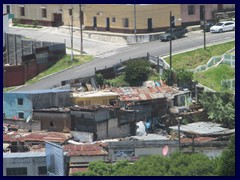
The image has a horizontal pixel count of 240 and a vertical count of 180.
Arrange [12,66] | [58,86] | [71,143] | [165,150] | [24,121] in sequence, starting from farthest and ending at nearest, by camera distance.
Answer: [12,66] → [58,86] → [24,121] → [71,143] → [165,150]

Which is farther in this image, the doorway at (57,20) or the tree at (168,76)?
the doorway at (57,20)

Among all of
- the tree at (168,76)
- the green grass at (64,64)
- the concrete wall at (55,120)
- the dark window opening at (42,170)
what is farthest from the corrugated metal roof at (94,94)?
the dark window opening at (42,170)

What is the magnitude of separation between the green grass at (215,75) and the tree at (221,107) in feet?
4.03

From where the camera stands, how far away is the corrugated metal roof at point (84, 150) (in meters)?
16.0

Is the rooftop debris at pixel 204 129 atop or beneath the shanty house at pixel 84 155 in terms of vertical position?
beneath

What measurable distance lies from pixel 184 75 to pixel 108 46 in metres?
3.33

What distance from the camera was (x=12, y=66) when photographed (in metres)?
22.1

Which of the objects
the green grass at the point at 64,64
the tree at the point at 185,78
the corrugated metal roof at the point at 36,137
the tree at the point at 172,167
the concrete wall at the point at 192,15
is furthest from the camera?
the concrete wall at the point at 192,15

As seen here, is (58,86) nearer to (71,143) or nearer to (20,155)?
(71,143)

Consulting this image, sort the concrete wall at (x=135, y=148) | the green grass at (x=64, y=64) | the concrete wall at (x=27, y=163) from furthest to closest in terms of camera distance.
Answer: the green grass at (x=64, y=64)
the concrete wall at (x=135, y=148)
the concrete wall at (x=27, y=163)

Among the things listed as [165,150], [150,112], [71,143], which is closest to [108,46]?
[150,112]

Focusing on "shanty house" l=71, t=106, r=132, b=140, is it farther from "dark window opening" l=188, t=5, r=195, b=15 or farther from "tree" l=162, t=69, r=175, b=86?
"dark window opening" l=188, t=5, r=195, b=15

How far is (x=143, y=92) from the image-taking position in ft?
66.5

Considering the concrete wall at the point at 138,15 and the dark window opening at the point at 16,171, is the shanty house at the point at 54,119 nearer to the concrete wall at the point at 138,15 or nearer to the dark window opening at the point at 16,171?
the dark window opening at the point at 16,171
